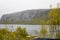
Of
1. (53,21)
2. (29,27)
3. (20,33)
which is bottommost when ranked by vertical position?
(20,33)

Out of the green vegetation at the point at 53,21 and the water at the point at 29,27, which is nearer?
the water at the point at 29,27

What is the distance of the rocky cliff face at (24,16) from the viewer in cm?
574

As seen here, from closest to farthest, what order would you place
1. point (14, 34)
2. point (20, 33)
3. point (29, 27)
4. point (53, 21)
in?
point (14, 34)
point (20, 33)
point (29, 27)
point (53, 21)

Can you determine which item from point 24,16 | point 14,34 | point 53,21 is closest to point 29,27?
point 24,16

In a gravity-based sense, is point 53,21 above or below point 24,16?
below

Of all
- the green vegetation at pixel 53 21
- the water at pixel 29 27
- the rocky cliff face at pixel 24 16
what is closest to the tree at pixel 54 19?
the green vegetation at pixel 53 21

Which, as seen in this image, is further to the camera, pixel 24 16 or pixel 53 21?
pixel 53 21

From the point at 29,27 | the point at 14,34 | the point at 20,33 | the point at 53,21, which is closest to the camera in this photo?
the point at 14,34

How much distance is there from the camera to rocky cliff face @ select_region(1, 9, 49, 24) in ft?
18.8

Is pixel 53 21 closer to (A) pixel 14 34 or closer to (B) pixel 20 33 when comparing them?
(B) pixel 20 33

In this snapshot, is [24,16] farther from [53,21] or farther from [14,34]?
[53,21]

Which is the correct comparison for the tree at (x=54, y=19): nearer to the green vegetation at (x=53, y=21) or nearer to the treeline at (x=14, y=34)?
the green vegetation at (x=53, y=21)

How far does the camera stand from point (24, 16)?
5.84m

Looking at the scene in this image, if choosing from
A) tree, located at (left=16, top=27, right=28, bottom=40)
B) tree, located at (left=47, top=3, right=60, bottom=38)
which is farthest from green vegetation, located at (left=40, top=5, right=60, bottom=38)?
tree, located at (left=16, top=27, right=28, bottom=40)
